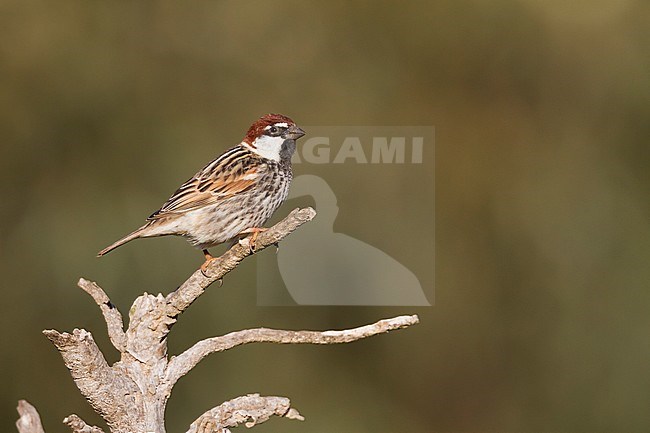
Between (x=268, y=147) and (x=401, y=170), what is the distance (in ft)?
10.9

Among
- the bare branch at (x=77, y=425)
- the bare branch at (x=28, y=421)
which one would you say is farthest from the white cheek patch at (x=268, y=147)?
the bare branch at (x=28, y=421)

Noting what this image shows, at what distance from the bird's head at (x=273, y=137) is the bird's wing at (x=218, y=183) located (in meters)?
0.05

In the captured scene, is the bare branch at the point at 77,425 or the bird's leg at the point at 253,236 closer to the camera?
the bare branch at the point at 77,425

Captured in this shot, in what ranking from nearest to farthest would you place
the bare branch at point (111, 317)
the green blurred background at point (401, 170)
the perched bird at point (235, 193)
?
the bare branch at point (111, 317)
the perched bird at point (235, 193)
the green blurred background at point (401, 170)

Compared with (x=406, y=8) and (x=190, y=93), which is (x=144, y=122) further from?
(x=406, y=8)

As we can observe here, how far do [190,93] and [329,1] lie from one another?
54.2 inches

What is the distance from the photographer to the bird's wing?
3.74m

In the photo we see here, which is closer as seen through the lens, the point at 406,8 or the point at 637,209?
the point at 637,209

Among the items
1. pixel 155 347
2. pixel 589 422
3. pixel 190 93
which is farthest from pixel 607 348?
pixel 155 347

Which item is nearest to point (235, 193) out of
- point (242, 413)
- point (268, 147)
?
point (268, 147)

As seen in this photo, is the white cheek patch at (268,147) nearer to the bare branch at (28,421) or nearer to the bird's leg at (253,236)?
the bird's leg at (253,236)

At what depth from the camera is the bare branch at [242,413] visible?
269cm

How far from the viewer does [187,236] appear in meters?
3.79

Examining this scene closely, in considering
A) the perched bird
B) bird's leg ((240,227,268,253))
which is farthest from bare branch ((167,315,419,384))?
the perched bird
